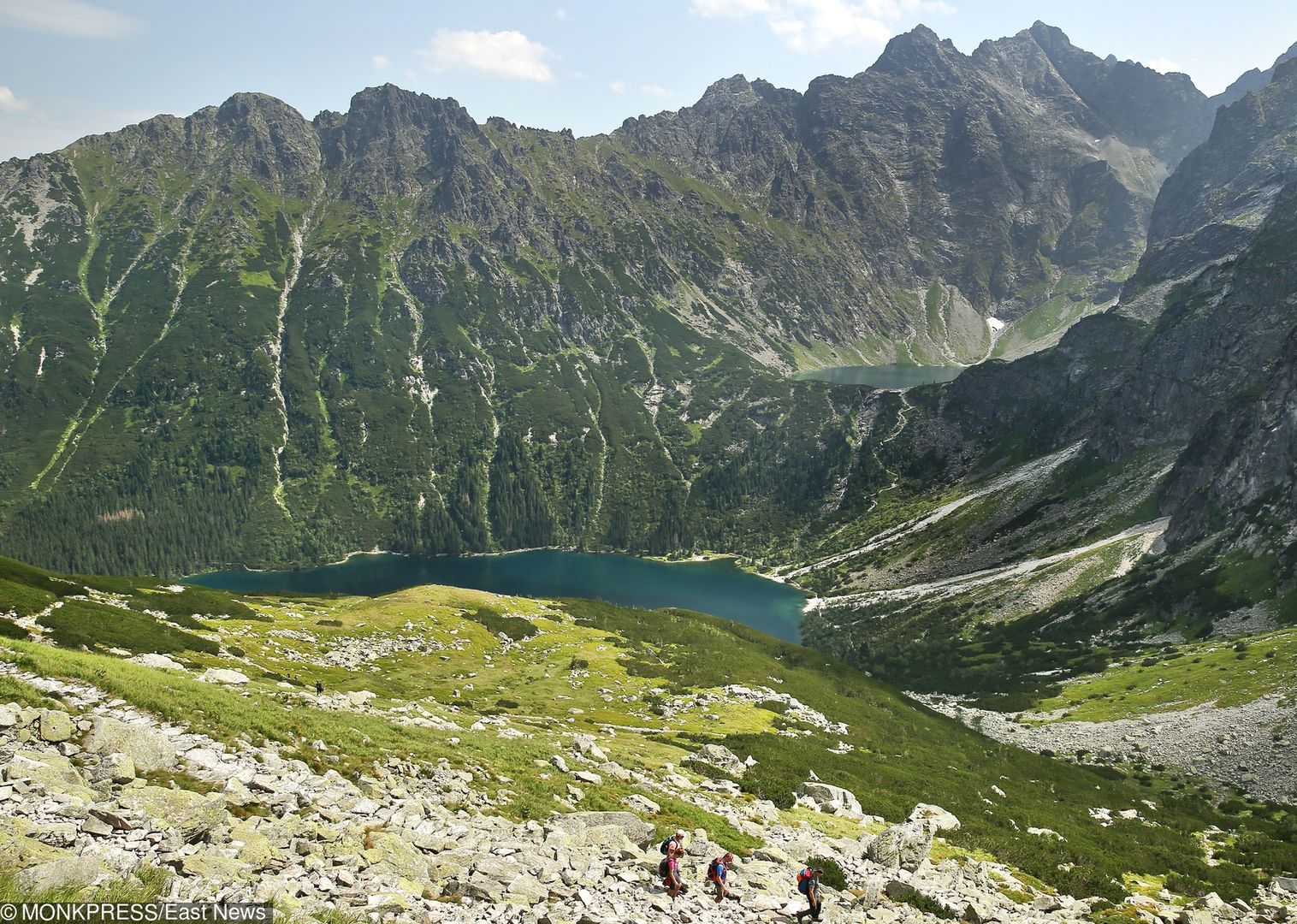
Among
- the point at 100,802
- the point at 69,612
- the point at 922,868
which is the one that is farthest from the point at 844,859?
the point at 69,612

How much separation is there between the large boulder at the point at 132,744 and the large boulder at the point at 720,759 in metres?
30.9

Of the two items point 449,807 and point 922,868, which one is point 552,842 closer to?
point 449,807

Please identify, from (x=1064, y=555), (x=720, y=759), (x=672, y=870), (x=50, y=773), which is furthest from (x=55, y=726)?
(x=1064, y=555)

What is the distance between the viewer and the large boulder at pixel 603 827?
2617 centimetres

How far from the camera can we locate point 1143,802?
67.9 meters

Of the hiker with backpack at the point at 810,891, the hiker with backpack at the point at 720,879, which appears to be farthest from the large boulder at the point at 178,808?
the hiker with backpack at the point at 810,891

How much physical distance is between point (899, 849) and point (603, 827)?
48.2 feet

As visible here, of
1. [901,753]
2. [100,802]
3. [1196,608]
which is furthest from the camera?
[1196,608]

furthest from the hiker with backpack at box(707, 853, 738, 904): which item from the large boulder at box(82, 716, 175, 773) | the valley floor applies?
the valley floor

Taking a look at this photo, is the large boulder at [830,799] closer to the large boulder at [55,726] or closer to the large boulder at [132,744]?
the large boulder at [132,744]

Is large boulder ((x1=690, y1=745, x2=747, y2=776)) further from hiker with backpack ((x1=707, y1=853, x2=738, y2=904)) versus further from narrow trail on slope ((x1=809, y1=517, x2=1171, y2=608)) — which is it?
narrow trail on slope ((x1=809, y1=517, x2=1171, y2=608))

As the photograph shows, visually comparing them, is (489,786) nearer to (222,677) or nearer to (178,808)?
(178,808)

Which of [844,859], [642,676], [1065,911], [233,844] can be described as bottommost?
[642,676]

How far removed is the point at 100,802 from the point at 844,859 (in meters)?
27.4
